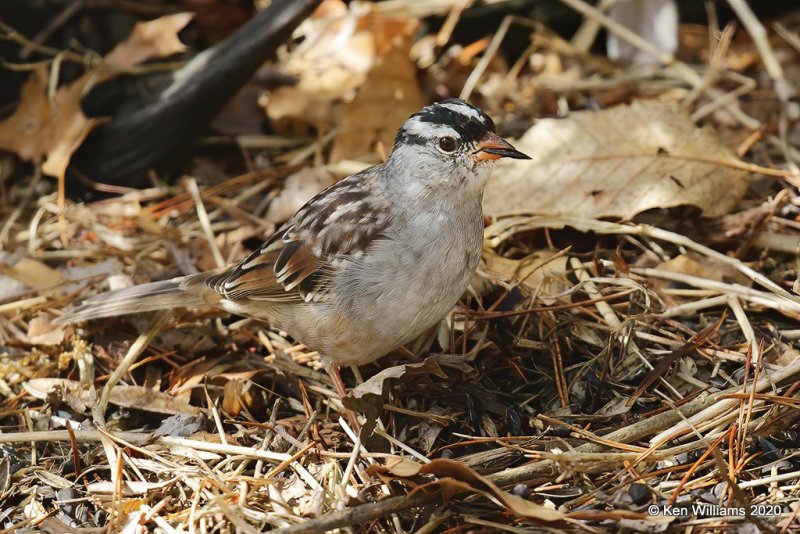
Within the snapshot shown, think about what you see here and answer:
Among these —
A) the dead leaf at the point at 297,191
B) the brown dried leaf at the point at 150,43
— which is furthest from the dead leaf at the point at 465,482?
the brown dried leaf at the point at 150,43

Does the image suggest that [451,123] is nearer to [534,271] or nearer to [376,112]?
[534,271]

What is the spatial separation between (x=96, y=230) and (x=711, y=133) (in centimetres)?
326

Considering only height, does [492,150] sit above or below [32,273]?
above

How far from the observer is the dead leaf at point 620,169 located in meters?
4.28

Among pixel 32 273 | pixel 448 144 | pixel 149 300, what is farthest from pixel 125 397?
pixel 448 144

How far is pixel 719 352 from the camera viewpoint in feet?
12.0

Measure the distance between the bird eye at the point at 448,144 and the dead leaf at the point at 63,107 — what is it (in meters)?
2.12

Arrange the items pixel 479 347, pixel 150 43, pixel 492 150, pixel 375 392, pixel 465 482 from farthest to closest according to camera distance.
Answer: pixel 150 43, pixel 479 347, pixel 492 150, pixel 375 392, pixel 465 482

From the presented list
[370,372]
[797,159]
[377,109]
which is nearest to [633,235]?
[797,159]

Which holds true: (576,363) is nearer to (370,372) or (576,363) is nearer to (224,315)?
(370,372)

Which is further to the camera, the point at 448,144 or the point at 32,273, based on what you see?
the point at 32,273

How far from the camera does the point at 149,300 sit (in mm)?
4055

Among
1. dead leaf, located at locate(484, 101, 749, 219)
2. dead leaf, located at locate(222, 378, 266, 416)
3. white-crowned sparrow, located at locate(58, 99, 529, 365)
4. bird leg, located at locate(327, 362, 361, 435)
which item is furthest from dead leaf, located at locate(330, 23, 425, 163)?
dead leaf, located at locate(222, 378, 266, 416)

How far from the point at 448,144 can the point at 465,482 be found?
131 centimetres
